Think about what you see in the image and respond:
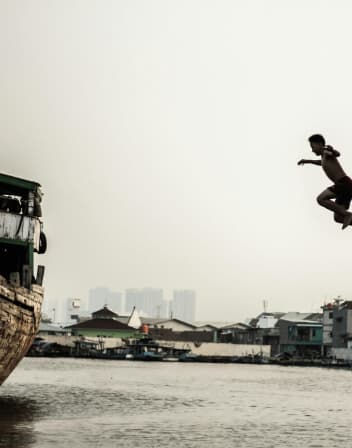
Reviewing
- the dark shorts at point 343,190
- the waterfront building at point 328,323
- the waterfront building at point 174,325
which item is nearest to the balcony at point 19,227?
the dark shorts at point 343,190

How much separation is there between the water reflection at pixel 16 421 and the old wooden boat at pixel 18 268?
2.30m

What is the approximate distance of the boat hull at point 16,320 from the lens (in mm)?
32000

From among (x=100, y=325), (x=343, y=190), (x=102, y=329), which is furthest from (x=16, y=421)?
(x=100, y=325)

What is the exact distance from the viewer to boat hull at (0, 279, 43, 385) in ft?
105

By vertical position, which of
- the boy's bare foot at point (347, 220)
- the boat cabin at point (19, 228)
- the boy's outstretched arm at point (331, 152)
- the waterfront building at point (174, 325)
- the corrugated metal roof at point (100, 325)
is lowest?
the boy's bare foot at point (347, 220)

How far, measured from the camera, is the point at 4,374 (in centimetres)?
3547

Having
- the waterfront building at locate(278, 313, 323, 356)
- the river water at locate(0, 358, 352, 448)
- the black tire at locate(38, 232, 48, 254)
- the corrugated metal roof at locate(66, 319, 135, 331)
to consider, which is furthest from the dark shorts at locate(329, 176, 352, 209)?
the corrugated metal roof at locate(66, 319, 135, 331)

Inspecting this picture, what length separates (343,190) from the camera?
24.4ft

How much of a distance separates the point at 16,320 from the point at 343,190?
1080 inches

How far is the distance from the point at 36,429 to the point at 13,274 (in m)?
6.68

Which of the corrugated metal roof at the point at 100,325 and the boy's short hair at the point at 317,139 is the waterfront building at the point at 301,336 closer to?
the corrugated metal roof at the point at 100,325

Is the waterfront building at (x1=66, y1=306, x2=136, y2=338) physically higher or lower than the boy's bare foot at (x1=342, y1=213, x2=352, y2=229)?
higher

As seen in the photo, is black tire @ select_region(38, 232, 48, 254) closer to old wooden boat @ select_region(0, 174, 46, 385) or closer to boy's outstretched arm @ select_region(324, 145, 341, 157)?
old wooden boat @ select_region(0, 174, 46, 385)

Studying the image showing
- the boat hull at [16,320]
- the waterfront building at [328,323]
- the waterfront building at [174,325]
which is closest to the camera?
the boat hull at [16,320]
